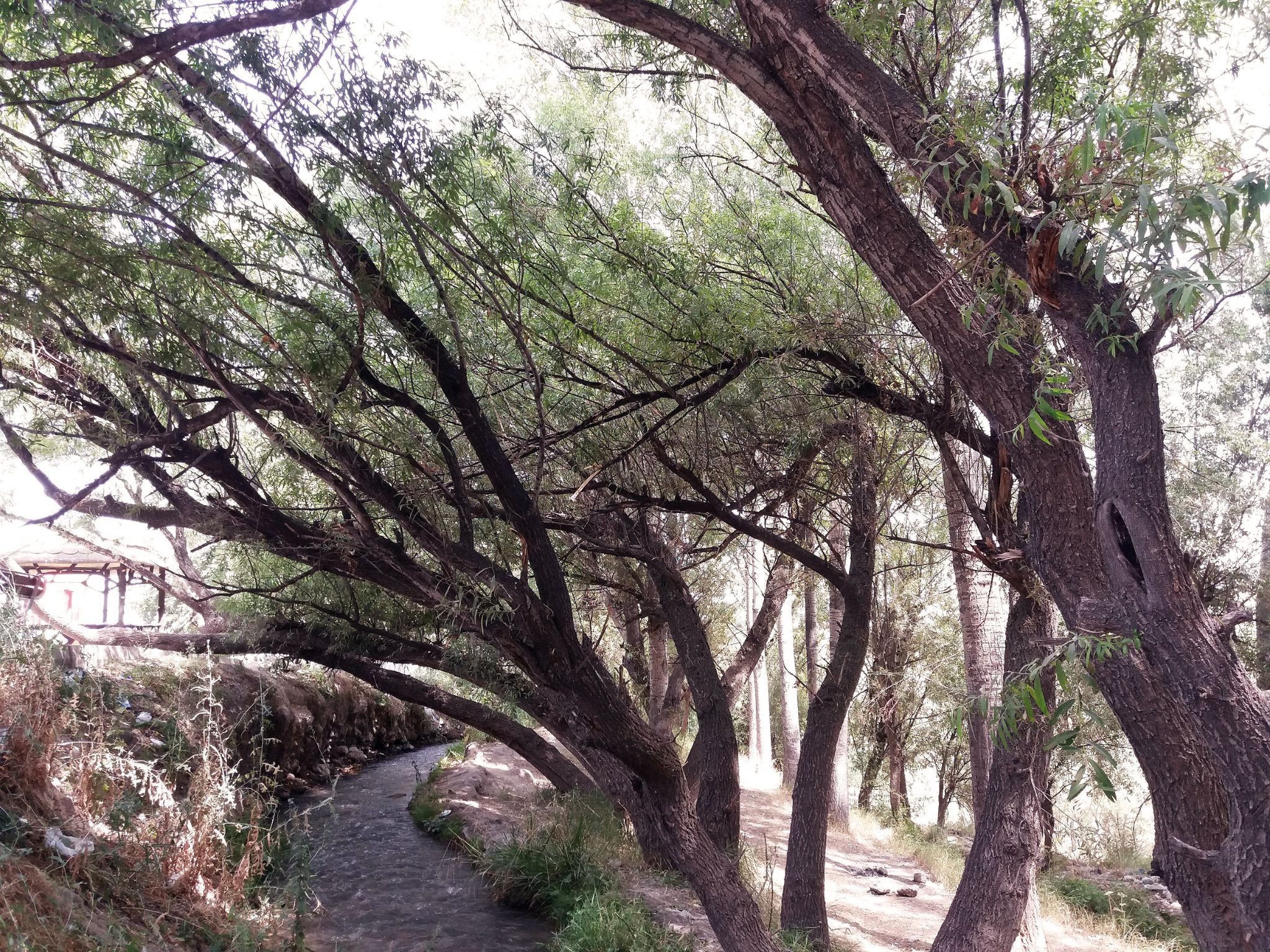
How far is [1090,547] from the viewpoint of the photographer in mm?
2742

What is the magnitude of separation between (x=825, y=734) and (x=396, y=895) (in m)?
4.20

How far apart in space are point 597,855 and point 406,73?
6.80 metres

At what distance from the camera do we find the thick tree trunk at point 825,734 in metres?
6.79

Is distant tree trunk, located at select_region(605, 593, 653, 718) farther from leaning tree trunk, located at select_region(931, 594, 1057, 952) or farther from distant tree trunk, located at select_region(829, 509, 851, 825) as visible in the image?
leaning tree trunk, located at select_region(931, 594, 1057, 952)

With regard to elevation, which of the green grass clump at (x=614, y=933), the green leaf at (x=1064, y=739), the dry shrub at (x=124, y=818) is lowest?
the green grass clump at (x=614, y=933)

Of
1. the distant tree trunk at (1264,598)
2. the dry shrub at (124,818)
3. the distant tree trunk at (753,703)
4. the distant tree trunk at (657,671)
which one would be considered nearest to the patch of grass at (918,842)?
the distant tree trunk at (753,703)

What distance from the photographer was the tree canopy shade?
8.14 ft

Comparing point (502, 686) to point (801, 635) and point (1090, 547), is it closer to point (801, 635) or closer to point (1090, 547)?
point (1090, 547)

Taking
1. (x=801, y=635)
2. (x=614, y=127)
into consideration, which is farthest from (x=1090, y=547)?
(x=801, y=635)

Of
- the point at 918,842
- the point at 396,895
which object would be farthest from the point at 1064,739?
the point at 918,842

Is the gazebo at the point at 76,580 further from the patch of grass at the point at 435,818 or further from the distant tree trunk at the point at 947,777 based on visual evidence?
the distant tree trunk at the point at 947,777

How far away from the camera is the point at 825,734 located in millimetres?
7062

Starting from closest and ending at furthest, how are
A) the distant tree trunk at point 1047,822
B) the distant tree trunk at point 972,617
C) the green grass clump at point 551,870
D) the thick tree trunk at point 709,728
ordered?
1. the distant tree trunk at point 1047,822
2. the distant tree trunk at point 972,617
3. the green grass clump at point 551,870
4. the thick tree trunk at point 709,728

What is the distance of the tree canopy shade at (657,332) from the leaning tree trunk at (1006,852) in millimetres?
47
